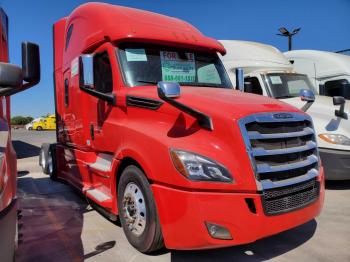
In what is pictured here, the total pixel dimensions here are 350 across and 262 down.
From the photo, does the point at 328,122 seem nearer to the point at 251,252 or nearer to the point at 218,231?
the point at 251,252

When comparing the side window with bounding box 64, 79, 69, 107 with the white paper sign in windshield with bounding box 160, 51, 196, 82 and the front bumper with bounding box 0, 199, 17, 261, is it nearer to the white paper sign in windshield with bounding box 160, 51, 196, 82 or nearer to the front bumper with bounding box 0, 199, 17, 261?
the white paper sign in windshield with bounding box 160, 51, 196, 82

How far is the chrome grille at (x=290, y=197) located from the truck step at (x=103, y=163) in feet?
6.86

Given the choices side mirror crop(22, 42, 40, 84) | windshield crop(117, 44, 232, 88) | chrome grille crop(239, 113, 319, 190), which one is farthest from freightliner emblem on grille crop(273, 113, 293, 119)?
side mirror crop(22, 42, 40, 84)

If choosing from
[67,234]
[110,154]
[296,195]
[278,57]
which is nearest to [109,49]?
[110,154]

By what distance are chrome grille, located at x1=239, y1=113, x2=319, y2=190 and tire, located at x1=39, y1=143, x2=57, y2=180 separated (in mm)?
5503

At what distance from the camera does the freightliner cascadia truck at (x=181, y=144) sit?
3.16 metres

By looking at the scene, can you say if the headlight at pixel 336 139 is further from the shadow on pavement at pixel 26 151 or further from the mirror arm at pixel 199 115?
the shadow on pavement at pixel 26 151

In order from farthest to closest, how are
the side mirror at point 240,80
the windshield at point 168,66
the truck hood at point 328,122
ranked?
1. the truck hood at point 328,122
2. the side mirror at point 240,80
3. the windshield at point 168,66

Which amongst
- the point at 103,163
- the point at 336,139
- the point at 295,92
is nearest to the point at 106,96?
the point at 103,163

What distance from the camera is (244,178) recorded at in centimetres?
319

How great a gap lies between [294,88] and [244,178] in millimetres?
5350

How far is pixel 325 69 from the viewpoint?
9.55m

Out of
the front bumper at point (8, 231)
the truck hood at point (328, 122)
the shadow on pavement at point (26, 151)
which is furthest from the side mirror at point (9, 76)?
the shadow on pavement at point (26, 151)

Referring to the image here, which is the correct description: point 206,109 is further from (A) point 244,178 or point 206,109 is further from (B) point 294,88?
(B) point 294,88
